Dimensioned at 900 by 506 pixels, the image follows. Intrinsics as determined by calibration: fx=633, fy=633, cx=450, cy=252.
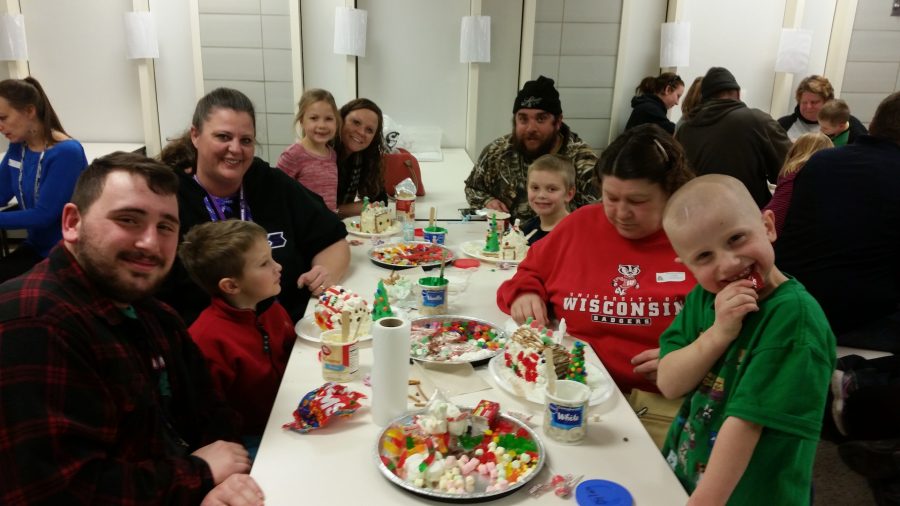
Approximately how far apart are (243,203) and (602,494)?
169 centimetres

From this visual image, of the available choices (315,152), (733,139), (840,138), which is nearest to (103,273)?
(315,152)

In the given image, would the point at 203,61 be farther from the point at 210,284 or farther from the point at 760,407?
the point at 760,407

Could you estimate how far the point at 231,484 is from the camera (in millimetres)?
1222

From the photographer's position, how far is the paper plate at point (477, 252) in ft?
8.72

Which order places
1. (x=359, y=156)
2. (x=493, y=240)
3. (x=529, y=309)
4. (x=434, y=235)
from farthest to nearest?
(x=359, y=156), (x=434, y=235), (x=493, y=240), (x=529, y=309)

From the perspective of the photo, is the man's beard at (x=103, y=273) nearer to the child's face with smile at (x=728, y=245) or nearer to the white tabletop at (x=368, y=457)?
the white tabletop at (x=368, y=457)

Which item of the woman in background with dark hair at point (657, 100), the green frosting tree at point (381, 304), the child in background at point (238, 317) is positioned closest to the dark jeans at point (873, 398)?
the green frosting tree at point (381, 304)

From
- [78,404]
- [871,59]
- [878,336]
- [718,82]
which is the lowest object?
[878,336]

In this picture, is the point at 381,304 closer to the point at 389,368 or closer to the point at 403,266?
the point at 389,368

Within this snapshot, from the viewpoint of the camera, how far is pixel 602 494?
120cm

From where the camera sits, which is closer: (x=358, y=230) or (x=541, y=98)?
(x=358, y=230)

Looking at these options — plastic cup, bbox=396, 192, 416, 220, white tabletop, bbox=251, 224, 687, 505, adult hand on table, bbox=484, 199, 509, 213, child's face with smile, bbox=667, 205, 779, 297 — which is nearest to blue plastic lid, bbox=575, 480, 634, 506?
white tabletop, bbox=251, 224, 687, 505

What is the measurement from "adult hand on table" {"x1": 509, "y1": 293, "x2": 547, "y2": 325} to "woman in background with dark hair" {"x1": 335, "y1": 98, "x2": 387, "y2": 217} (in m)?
1.79

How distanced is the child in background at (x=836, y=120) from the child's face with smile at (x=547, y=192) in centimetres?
267
